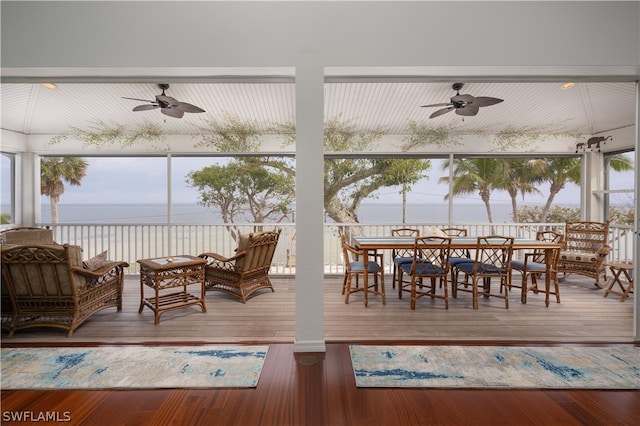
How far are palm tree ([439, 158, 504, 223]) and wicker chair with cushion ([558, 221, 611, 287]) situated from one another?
4.25 ft

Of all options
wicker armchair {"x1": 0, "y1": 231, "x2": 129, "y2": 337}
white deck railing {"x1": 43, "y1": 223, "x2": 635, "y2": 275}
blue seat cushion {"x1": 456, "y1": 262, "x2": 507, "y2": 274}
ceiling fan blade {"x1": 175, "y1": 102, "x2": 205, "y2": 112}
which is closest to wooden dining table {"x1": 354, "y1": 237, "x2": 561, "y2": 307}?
blue seat cushion {"x1": 456, "y1": 262, "x2": 507, "y2": 274}

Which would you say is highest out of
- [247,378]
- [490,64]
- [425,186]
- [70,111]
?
[70,111]

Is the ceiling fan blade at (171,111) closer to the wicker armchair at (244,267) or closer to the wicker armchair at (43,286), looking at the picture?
the wicker armchair at (244,267)

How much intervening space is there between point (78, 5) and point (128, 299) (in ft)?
11.4

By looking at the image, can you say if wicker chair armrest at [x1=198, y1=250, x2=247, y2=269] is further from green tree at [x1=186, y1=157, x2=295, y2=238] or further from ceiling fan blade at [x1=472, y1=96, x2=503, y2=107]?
ceiling fan blade at [x1=472, y1=96, x2=503, y2=107]

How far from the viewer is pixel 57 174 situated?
6504 mm

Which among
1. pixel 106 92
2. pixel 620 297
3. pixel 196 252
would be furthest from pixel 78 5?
pixel 620 297

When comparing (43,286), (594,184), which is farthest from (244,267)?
(594,184)

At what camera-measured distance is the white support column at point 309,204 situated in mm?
2891

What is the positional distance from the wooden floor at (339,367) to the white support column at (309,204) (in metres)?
0.26

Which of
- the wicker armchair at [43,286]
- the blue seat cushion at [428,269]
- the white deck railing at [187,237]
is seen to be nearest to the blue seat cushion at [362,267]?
the blue seat cushion at [428,269]

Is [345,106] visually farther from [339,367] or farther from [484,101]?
[339,367]

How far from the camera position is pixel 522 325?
3561 mm

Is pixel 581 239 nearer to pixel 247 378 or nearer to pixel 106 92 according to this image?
pixel 247 378
